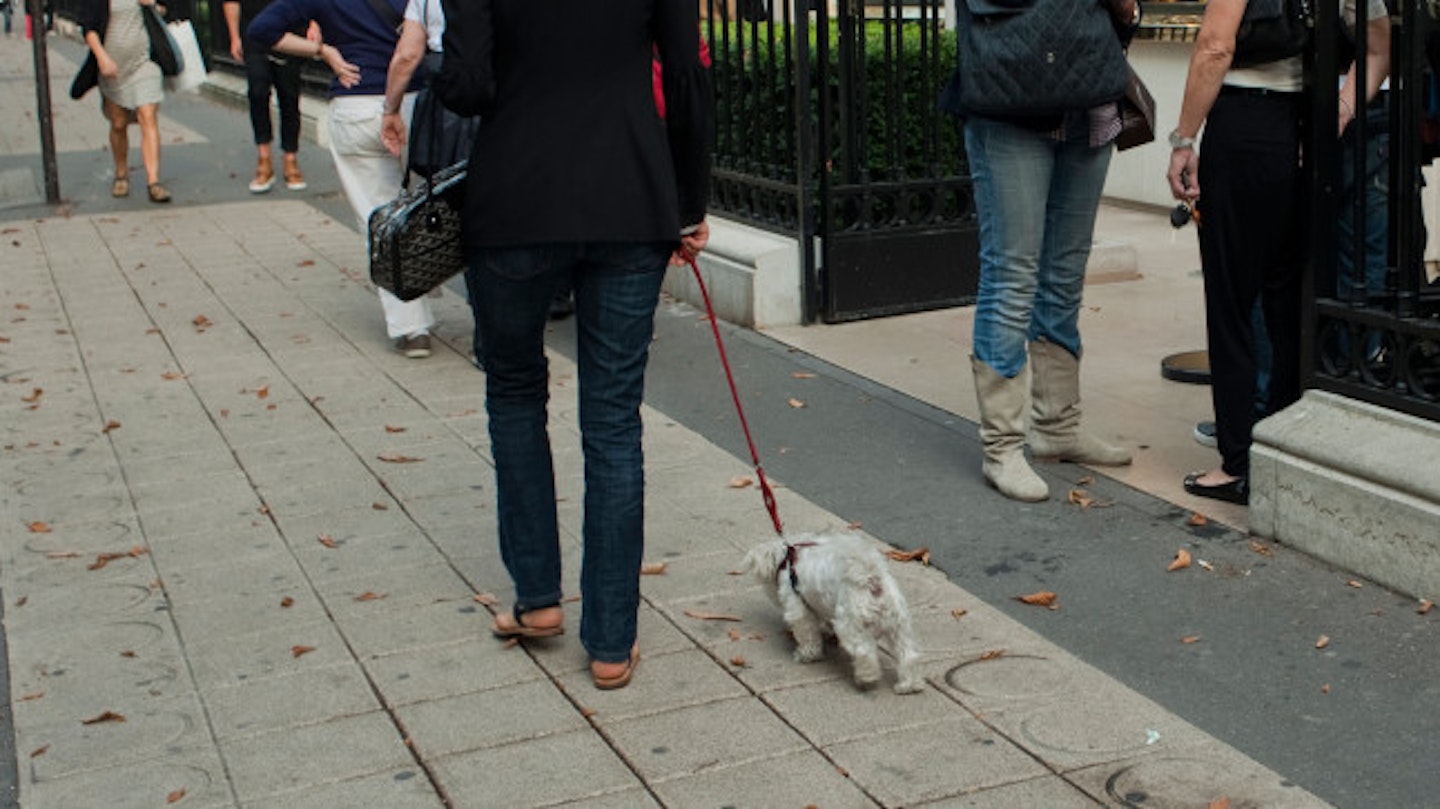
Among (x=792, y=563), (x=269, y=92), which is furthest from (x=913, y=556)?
(x=269, y=92)

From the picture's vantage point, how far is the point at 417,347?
8.62 metres

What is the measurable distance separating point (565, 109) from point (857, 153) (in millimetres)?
4838

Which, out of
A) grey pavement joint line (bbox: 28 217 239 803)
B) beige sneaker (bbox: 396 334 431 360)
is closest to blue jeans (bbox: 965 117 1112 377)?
grey pavement joint line (bbox: 28 217 239 803)

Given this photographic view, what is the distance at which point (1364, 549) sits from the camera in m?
5.04

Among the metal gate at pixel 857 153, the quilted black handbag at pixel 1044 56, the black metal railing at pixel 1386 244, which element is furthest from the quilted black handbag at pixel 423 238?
the metal gate at pixel 857 153

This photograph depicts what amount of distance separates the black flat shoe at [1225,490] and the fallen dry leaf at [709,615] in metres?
1.72

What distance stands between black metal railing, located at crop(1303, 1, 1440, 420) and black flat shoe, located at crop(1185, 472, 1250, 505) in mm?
483

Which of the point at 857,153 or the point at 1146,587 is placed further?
the point at 857,153

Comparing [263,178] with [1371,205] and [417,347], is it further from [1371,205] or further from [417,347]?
[1371,205]

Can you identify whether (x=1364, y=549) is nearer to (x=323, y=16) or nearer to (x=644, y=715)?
(x=644, y=715)

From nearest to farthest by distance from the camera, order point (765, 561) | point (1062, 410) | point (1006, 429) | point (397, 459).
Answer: point (765, 561)
point (1006, 429)
point (1062, 410)
point (397, 459)

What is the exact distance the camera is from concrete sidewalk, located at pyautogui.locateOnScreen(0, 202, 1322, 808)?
4039 millimetres

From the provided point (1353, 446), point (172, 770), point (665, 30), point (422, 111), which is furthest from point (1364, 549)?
point (422, 111)

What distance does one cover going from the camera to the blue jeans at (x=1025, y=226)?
19.4ft
